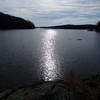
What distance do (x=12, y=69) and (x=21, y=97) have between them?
21.0 m

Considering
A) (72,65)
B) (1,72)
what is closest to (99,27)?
(72,65)

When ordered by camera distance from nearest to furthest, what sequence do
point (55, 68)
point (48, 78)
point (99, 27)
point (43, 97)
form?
point (43, 97) < point (48, 78) < point (55, 68) < point (99, 27)

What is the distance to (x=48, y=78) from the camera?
88.4 feet

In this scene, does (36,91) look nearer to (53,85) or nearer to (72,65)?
(53,85)

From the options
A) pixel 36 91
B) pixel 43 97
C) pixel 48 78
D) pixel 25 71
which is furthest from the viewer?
pixel 25 71

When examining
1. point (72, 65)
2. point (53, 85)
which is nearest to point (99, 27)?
point (72, 65)

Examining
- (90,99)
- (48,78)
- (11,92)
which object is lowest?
(48,78)

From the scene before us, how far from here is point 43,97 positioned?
9.98m

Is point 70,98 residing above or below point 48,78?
above

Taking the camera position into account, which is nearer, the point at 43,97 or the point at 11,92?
the point at 43,97

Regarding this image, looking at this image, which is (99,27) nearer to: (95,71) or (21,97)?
(95,71)

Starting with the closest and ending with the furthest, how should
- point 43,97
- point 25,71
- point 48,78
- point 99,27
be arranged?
1. point 43,97
2. point 48,78
3. point 25,71
4. point 99,27

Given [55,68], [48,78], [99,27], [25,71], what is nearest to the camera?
[48,78]

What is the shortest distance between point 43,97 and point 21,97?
5.54 feet
